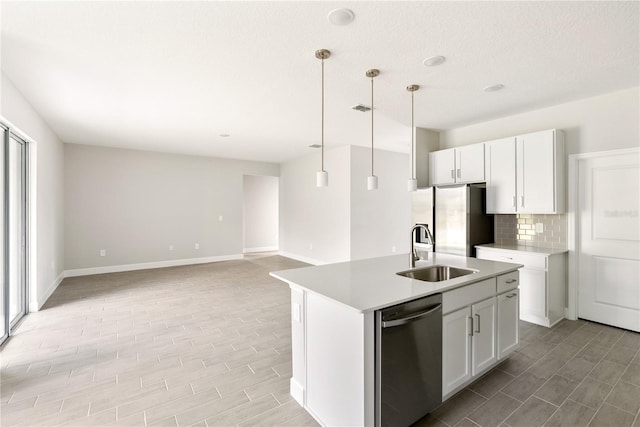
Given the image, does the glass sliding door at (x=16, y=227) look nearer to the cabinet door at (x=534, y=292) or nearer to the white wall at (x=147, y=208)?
the white wall at (x=147, y=208)

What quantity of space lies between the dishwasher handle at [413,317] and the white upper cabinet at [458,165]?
121 inches

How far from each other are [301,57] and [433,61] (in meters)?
1.17

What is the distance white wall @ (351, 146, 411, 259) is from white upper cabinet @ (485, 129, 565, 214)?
8.96ft

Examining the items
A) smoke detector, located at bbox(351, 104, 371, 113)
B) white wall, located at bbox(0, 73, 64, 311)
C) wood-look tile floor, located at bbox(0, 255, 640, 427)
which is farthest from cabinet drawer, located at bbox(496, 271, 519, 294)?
white wall, located at bbox(0, 73, 64, 311)

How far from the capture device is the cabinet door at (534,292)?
11.6ft

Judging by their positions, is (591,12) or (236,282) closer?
(591,12)

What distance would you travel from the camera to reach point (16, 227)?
3.64 meters

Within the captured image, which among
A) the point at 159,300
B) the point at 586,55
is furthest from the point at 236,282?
the point at 586,55

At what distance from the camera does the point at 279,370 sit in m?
2.62

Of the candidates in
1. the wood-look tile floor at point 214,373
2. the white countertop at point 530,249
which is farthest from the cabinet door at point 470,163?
the wood-look tile floor at point 214,373

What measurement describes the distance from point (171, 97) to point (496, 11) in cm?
333

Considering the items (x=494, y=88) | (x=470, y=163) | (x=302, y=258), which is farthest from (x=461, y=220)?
(x=302, y=258)

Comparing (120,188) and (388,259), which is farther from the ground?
(120,188)

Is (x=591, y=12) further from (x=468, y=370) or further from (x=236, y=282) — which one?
(x=236, y=282)
